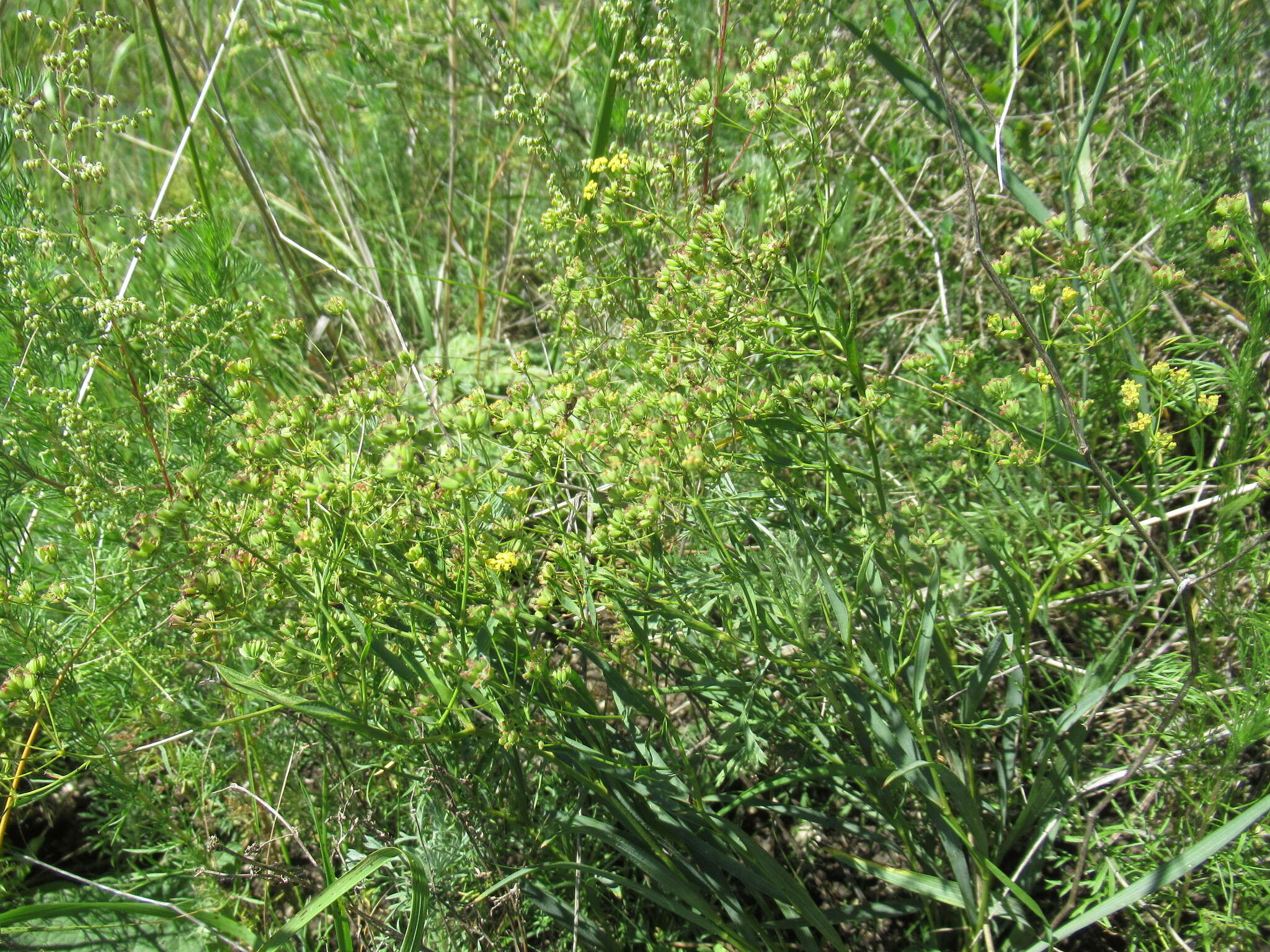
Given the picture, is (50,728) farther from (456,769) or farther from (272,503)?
(456,769)

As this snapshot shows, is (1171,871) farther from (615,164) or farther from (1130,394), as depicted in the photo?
(615,164)

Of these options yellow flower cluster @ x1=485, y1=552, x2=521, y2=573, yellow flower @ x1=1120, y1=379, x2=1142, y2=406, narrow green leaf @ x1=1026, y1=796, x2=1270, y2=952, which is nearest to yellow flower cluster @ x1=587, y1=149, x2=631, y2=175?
yellow flower cluster @ x1=485, y1=552, x2=521, y2=573

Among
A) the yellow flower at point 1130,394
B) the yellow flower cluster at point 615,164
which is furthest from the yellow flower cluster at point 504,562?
the yellow flower at point 1130,394

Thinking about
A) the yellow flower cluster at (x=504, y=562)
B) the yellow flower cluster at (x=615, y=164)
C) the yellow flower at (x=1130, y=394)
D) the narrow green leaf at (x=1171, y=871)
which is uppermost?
the yellow flower cluster at (x=615, y=164)

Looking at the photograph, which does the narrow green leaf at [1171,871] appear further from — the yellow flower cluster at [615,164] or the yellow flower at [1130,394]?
the yellow flower cluster at [615,164]

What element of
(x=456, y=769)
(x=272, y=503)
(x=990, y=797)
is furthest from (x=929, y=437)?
(x=272, y=503)

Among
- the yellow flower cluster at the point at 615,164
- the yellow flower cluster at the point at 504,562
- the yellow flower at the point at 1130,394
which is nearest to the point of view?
the yellow flower cluster at the point at 504,562

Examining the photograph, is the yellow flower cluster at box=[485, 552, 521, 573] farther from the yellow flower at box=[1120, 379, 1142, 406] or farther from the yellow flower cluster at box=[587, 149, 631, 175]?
the yellow flower at box=[1120, 379, 1142, 406]

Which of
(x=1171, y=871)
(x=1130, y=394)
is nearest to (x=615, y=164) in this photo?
(x=1130, y=394)

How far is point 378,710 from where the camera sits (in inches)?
68.3

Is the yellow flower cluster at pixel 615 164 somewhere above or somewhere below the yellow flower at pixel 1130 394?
above

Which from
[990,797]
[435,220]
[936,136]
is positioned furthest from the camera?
[435,220]

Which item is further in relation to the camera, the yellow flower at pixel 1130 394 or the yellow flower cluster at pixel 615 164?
the yellow flower cluster at pixel 615 164

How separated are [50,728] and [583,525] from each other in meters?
1.32
